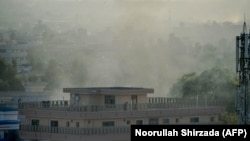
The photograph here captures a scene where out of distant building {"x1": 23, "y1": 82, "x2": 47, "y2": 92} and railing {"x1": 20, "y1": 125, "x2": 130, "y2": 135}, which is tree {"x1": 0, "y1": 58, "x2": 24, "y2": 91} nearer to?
distant building {"x1": 23, "y1": 82, "x2": 47, "y2": 92}

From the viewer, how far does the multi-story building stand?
57469 mm

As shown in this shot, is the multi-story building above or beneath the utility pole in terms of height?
beneath

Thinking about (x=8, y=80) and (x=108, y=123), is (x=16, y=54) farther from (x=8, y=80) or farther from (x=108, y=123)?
(x=108, y=123)

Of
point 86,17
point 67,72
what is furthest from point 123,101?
point 86,17

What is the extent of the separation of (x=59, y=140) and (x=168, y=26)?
8974cm

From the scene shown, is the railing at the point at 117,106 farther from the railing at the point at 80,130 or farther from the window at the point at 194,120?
the railing at the point at 80,130

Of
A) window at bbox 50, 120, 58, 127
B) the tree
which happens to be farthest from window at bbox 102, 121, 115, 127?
the tree

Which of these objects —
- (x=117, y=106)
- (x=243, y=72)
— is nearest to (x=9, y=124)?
(x=117, y=106)

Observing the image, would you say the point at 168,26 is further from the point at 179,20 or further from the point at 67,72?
the point at 67,72

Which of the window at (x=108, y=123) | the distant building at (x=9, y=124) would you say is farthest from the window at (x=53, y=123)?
the distant building at (x=9, y=124)

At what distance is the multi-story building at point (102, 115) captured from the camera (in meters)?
57.5

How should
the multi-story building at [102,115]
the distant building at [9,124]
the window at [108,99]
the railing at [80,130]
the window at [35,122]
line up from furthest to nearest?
1. the distant building at [9,124]
2. the window at [108,99]
3. the window at [35,122]
4. the multi-story building at [102,115]
5. the railing at [80,130]

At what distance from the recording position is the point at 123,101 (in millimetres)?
61188

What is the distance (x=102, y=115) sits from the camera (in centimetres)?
5784
